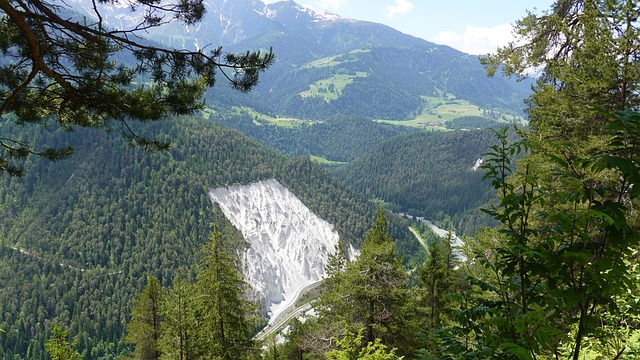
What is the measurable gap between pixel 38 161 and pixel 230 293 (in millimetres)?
142484

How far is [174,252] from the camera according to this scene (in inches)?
3745

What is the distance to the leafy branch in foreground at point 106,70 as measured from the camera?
8586mm

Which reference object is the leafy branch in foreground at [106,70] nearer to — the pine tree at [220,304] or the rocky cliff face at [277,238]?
the pine tree at [220,304]

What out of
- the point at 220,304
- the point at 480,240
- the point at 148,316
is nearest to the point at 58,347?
the point at 220,304

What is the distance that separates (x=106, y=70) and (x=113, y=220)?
109 metres

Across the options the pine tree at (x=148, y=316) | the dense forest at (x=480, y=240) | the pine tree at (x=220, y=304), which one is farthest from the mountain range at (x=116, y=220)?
the pine tree at (x=220, y=304)

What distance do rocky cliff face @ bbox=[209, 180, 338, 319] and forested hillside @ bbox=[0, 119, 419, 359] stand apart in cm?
436

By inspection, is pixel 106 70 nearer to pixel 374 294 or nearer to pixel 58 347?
pixel 58 347

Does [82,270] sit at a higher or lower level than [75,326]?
higher

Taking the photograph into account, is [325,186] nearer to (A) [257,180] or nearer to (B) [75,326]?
(A) [257,180]

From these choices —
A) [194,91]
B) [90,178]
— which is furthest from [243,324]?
[90,178]

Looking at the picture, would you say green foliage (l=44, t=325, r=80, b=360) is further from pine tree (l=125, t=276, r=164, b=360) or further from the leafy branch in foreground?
pine tree (l=125, t=276, r=164, b=360)

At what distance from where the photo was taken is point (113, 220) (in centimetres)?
10500

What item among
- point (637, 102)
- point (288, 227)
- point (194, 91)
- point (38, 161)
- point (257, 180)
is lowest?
point (637, 102)
